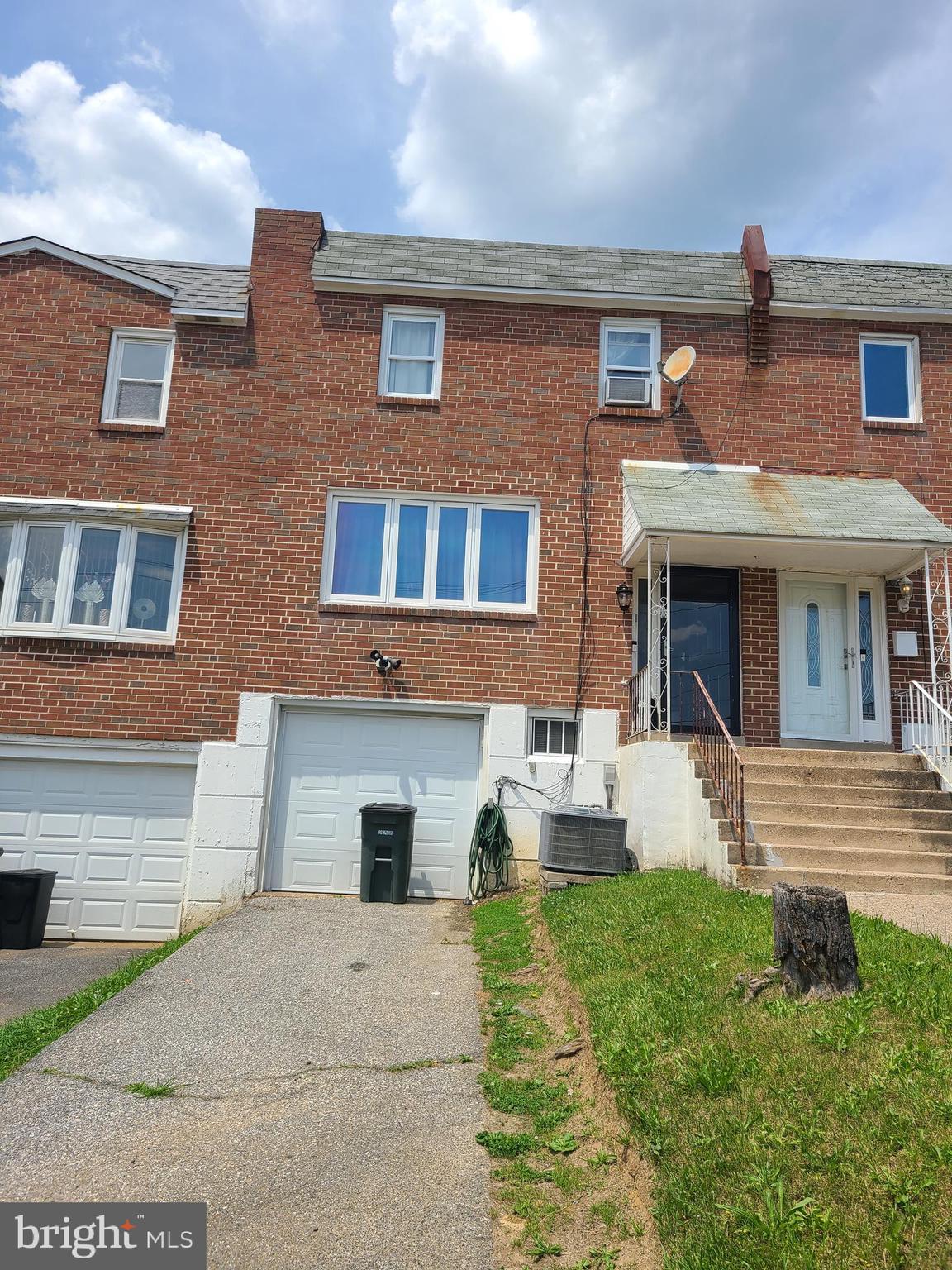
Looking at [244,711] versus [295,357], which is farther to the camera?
[295,357]

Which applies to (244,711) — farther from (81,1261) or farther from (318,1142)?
(81,1261)

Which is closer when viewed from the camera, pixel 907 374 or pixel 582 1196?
pixel 582 1196

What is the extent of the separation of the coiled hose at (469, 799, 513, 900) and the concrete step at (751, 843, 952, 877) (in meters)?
3.33

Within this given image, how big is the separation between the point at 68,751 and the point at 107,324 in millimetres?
5605

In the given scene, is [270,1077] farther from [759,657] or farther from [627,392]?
[627,392]

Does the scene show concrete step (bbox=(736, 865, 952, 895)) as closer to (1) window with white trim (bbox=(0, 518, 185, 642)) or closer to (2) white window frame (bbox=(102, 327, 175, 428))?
(1) window with white trim (bbox=(0, 518, 185, 642))

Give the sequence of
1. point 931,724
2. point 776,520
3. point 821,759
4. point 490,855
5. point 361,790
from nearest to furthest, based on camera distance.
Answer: point 821,759 → point 776,520 → point 931,724 → point 490,855 → point 361,790

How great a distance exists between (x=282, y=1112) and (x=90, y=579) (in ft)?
27.5

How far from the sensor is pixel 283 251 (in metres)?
12.1

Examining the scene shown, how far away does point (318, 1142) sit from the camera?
13.6 ft

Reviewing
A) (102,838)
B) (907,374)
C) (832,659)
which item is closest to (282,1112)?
(102,838)

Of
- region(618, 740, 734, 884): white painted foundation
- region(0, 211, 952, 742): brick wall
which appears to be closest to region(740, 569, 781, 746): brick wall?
region(0, 211, 952, 742): brick wall

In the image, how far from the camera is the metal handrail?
8.06m

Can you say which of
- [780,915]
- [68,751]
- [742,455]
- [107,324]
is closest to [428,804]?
[68,751]
